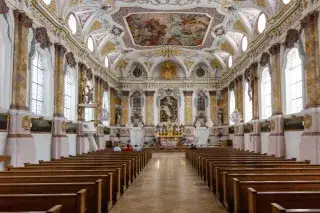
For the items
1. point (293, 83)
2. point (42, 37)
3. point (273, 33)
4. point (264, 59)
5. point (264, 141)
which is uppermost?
point (273, 33)

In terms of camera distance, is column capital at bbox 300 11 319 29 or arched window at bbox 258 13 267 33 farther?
arched window at bbox 258 13 267 33

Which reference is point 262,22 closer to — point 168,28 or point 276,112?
point 276,112

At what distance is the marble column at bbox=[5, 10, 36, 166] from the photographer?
11.1 meters

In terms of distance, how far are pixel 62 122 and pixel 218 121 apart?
17787 mm

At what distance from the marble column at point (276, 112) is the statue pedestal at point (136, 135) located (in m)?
16.2

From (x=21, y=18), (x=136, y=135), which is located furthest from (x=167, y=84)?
(x=21, y=18)

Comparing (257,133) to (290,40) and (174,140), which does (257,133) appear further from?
(174,140)

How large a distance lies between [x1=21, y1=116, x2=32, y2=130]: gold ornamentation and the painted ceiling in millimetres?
5749

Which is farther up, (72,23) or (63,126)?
(72,23)

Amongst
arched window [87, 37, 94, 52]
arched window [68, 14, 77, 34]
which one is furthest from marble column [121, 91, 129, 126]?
arched window [68, 14, 77, 34]

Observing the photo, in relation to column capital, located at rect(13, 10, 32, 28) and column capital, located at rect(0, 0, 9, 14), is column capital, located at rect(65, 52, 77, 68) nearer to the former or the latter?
column capital, located at rect(13, 10, 32, 28)

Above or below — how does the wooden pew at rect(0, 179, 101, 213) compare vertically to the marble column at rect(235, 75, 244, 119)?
below

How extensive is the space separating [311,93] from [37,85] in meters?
11.9

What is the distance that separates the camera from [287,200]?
3.81m
